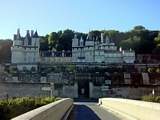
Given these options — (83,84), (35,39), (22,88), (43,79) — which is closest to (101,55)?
(35,39)

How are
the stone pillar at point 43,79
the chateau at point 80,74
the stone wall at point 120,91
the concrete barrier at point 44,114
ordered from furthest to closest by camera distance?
the stone pillar at point 43,79 → the stone wall at point 120,91 → the chateau at point 80,74 → the concrete barrier at point 44,114

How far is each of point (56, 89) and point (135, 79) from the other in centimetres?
2948

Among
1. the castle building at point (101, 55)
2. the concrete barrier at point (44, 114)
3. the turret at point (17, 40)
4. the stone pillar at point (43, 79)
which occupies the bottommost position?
the concrete barrier at point (44, 114)

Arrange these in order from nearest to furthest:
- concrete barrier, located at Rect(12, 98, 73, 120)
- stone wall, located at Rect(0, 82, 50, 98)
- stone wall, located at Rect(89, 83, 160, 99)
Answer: concrete barrier, located at Rect(12, 98, 73, 120), stone wall, located at Rect(0, 82, 50, 98), stone wall, located at Rect(89, 83, 160, 99)

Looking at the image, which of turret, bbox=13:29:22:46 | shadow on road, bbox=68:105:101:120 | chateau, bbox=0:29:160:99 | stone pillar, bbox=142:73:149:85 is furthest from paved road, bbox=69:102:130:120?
turret, bbox=13:29:22:46

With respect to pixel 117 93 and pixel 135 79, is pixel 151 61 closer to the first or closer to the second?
pixel 135 79

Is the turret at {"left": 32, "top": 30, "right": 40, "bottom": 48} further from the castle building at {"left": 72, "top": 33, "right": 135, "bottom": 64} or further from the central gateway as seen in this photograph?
the central gateway

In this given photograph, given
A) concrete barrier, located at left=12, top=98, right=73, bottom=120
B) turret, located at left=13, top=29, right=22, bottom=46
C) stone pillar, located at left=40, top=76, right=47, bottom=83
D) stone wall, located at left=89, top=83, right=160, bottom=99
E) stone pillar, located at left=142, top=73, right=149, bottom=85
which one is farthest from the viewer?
turret, located at left=13, top=29, right=22, bottom=46

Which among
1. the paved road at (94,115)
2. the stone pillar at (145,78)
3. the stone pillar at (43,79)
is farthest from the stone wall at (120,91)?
the paved road at (94,115)

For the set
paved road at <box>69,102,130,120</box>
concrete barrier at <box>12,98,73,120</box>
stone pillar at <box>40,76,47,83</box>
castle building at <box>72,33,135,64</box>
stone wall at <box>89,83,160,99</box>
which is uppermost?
castle building at <box>72,33,135,64</box>

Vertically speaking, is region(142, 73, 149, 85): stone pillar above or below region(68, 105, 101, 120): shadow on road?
above

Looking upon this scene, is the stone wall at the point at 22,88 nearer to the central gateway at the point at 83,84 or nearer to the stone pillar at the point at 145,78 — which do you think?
the central gateway at the point at 83,84

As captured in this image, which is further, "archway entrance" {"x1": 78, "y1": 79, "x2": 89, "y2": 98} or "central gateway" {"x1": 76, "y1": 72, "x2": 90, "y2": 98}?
"central gateway" {"x1": 76, "y1": 72, "x2": 90, "y2": 98}

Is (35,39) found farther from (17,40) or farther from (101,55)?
(101,55)
